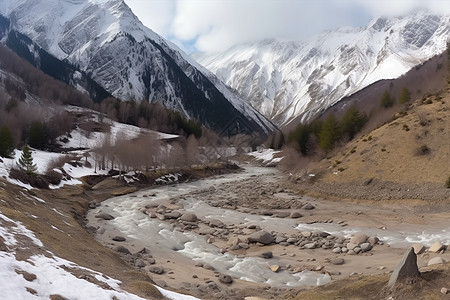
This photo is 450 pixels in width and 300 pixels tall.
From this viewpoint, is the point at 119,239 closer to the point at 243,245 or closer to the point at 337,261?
the point at 243,245

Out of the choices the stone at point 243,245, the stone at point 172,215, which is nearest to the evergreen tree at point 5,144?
the stone at point 172,215

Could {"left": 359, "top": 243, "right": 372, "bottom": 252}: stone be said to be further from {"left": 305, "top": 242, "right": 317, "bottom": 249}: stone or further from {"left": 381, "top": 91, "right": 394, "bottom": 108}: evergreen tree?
{"left": 381, "top": 91, "right": 394, "bottom": 108}: evergreen tree

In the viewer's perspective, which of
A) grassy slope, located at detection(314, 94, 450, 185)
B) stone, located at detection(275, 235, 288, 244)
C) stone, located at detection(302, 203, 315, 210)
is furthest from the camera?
grassy slope, located at detection(314, 94, 450, 185)

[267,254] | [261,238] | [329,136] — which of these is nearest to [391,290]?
[267,254]

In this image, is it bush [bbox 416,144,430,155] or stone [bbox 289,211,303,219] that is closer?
stone [bbox 289,211,303,219]

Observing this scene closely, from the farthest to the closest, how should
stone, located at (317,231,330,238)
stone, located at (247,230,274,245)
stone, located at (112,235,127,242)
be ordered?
stone, located at (317,231,330,238), stone, located at (112,235,127,242), stone, located at (247,230,274,245)

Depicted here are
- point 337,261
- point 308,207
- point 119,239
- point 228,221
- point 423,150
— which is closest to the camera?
point 337,261

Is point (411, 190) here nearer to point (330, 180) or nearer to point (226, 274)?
point (330, 180)

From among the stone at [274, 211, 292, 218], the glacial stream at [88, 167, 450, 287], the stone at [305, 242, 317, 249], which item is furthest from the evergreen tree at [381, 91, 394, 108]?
the stone at [305, 242, 317, 249]

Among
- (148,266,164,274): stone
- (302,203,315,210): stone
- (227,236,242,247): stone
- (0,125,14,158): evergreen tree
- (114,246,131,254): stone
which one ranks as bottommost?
(148,266,164,274): stone

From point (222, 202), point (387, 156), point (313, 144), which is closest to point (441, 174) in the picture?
point (387, 156)
